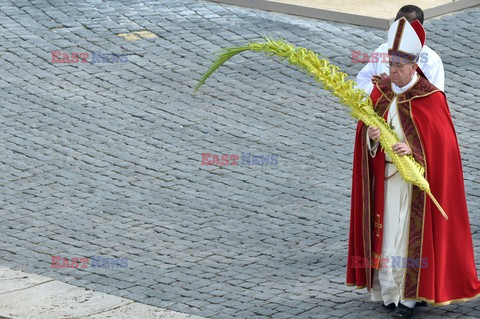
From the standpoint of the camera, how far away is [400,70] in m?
7.79

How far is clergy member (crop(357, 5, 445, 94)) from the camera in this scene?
7902 mm

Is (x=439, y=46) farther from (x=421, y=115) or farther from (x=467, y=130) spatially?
(x=421, y=115)

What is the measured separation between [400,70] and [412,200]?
2.91 ft

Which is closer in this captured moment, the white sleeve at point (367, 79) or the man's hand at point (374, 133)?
the man's hand at point (374, 133)

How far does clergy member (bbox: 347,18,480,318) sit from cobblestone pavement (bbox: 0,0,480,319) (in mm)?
314

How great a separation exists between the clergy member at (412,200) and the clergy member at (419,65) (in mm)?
113

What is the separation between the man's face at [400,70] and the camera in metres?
7.75

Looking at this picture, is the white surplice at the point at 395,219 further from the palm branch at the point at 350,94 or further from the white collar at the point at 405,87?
the palm branch at the point at 350,94

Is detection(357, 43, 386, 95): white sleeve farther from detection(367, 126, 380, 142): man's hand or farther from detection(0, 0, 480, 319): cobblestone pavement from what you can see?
detection(0, 0, 480, 319): cobblestone pavement

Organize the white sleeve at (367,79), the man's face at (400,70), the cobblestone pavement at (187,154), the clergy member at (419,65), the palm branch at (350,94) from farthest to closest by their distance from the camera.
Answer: the cobblestone pavement at (187,154)
the white sleeve at (367,79)
the clergy member at (419,65)
the man's face at (400,70)
the palm branch at (350,94)

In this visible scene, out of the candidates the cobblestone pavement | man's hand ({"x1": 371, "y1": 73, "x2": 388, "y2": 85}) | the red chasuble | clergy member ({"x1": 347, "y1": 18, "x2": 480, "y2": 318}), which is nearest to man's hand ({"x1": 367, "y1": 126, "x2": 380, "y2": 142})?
clergy member ({"x1": 347, "y1": 18, "x2": 480, "y2": 318})

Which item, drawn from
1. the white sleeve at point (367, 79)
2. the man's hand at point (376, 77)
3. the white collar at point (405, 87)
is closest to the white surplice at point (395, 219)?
the white collar at point (405, 87)

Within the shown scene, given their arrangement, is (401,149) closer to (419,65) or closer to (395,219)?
(395,219)

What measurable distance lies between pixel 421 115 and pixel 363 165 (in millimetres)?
534
